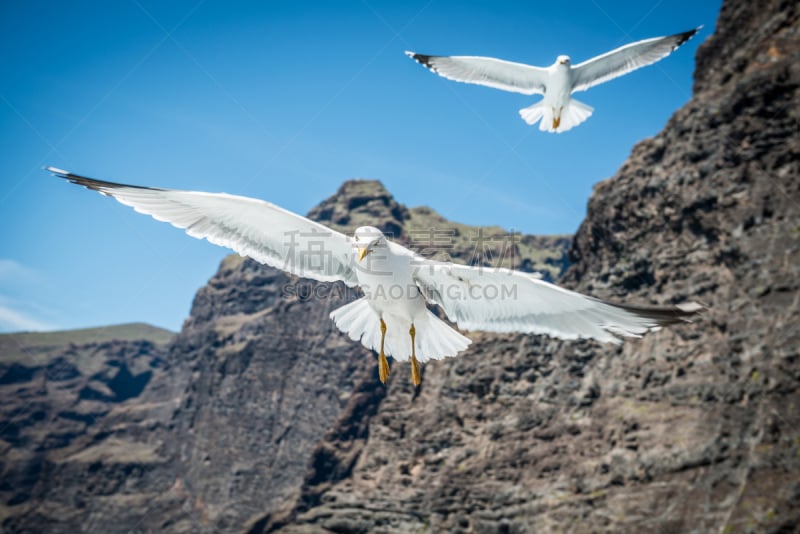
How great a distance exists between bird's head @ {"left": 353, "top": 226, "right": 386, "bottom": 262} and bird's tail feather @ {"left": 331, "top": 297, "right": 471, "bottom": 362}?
1576 millimetres

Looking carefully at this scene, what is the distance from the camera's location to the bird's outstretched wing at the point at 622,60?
19.0 metres

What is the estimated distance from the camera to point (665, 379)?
41312 millimetres

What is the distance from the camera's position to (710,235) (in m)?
43.6

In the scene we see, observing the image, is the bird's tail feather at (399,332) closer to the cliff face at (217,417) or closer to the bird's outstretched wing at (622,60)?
the bird's outstretched wing at (622,60)

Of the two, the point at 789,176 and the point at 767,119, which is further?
the point at 767,119

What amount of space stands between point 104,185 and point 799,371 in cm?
3374

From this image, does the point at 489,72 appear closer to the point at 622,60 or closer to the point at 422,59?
the point at 422,59

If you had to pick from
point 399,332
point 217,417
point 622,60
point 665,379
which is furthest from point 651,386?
point 217,417

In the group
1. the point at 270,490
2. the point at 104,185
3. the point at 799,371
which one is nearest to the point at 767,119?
the point at 799,371

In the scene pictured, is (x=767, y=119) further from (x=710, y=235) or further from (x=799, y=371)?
(x=799, y=371)

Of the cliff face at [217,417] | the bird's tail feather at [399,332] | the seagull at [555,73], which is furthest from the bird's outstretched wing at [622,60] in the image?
the cliff face at [217,417]

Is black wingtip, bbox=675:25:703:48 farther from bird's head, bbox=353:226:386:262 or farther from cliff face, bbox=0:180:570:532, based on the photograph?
cliff face, bbox=0:180:570:532

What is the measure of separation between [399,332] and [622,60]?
1218cm

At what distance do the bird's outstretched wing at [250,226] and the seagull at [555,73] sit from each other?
905 cm
